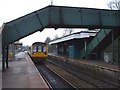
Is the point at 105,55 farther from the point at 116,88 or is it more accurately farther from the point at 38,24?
the point at 116,88

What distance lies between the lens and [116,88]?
61.1 ft

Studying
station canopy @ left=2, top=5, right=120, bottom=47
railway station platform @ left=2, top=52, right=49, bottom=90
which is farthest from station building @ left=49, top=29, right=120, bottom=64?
railway station platform @ left=2, top=52, right=49, bottom=90

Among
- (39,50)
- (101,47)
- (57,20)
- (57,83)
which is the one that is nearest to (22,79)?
(57,83)

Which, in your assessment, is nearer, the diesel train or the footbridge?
the footbridge

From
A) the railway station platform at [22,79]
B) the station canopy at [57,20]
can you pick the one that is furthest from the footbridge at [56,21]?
the railway station platform at [22,79]

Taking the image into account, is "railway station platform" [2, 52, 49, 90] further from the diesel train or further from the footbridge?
the diesel train

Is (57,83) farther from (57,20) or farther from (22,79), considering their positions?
(57,20)

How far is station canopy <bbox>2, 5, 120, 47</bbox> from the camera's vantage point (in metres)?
24.9

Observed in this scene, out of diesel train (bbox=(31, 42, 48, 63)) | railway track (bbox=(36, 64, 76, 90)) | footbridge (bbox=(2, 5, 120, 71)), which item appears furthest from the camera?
diesel train (bbox=(31, 42, 48, 63))

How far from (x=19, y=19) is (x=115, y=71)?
8.84m

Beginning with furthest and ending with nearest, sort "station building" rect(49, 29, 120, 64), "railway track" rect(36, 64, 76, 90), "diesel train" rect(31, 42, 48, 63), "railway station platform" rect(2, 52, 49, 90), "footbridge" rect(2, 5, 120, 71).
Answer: "diesel train" rect(31, 42, 48, 63)
"station building" rect(49, 29, 120, 64)
"footbridge" rect(2, 5, 120, 71)
"railway track" rect(36, 64, 76, 90)
"railway station platform" rect(2, 52, 49, 90)

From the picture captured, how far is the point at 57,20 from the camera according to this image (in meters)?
25.7

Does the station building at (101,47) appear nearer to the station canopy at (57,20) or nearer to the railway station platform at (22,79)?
the station canopy at (57,20)

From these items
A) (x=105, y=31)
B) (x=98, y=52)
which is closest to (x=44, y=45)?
(x=98, y=52)
